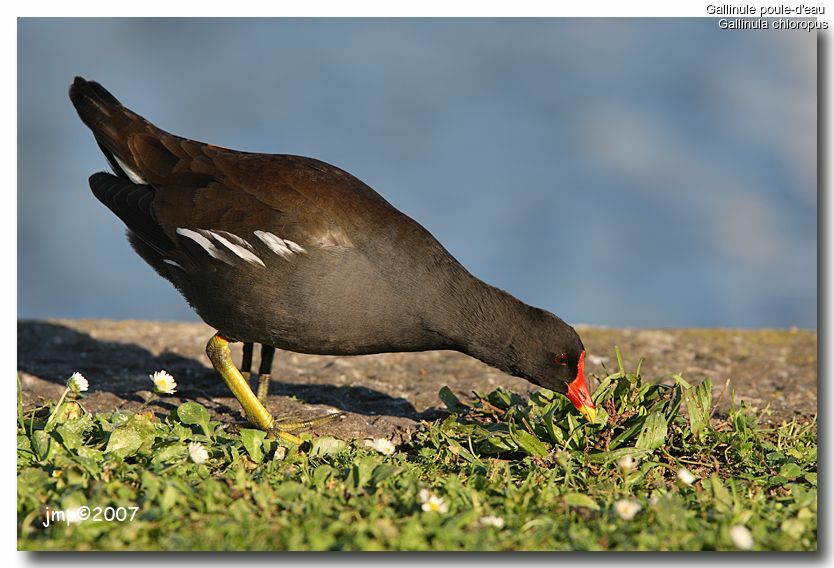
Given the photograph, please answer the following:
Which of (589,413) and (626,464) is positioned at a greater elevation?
(589,413)

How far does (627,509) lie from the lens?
3.75m

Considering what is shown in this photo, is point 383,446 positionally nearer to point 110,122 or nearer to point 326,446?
point 326,446

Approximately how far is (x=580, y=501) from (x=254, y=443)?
1635 millimetres

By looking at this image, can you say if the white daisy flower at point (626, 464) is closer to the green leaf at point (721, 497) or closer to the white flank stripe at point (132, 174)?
the green leaf at point (721, 497)

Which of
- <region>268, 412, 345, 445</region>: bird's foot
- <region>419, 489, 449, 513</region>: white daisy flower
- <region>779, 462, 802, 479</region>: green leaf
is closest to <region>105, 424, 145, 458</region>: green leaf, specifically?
<region>268, 412, 345, 445</region>: bird's foot

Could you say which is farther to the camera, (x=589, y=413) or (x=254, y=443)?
(x=589, y=413)

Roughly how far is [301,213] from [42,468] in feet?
5.85

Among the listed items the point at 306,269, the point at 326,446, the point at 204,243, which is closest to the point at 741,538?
the point at 326,446

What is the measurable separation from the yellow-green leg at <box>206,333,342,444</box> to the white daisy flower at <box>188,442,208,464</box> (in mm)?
706

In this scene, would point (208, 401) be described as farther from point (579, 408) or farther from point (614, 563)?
point (614, 563)

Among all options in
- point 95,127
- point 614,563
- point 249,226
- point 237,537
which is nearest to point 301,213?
point 249,226

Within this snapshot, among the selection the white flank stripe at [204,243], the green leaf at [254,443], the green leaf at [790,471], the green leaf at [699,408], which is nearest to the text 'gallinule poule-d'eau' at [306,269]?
the white flank stripe at [204,243]

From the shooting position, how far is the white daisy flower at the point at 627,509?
373 centimetres
